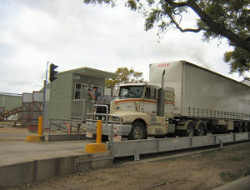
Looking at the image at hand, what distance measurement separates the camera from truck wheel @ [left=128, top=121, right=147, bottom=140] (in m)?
9.02

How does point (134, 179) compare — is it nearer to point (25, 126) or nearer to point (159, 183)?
point (159, 183)

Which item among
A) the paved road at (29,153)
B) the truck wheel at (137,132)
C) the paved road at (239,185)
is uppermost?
the truck wheel at (137,132)

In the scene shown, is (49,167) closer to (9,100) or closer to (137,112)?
(137,112)

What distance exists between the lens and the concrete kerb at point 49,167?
492 centimetres

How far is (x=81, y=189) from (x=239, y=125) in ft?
51.6

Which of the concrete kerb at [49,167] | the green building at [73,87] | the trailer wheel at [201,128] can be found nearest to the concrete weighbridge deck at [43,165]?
the concrete kerb at [49,167]

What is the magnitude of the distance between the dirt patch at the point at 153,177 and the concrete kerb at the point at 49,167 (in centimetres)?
16

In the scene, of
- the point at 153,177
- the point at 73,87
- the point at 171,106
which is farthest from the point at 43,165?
the point at 73,87

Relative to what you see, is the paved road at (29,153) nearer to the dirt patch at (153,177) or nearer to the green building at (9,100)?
the dirt patch at (153,177)

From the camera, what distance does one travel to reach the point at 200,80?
42.2 feet

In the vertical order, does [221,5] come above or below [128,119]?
above

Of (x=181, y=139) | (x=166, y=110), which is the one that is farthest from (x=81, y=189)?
(x=166, y=110)

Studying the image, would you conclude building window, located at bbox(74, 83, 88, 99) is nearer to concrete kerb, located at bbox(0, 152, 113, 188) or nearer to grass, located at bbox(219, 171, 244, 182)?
concrete kerb, located at bbox(0, 152, 113, 188)

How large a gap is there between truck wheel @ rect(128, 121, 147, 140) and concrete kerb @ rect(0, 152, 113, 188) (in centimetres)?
202
